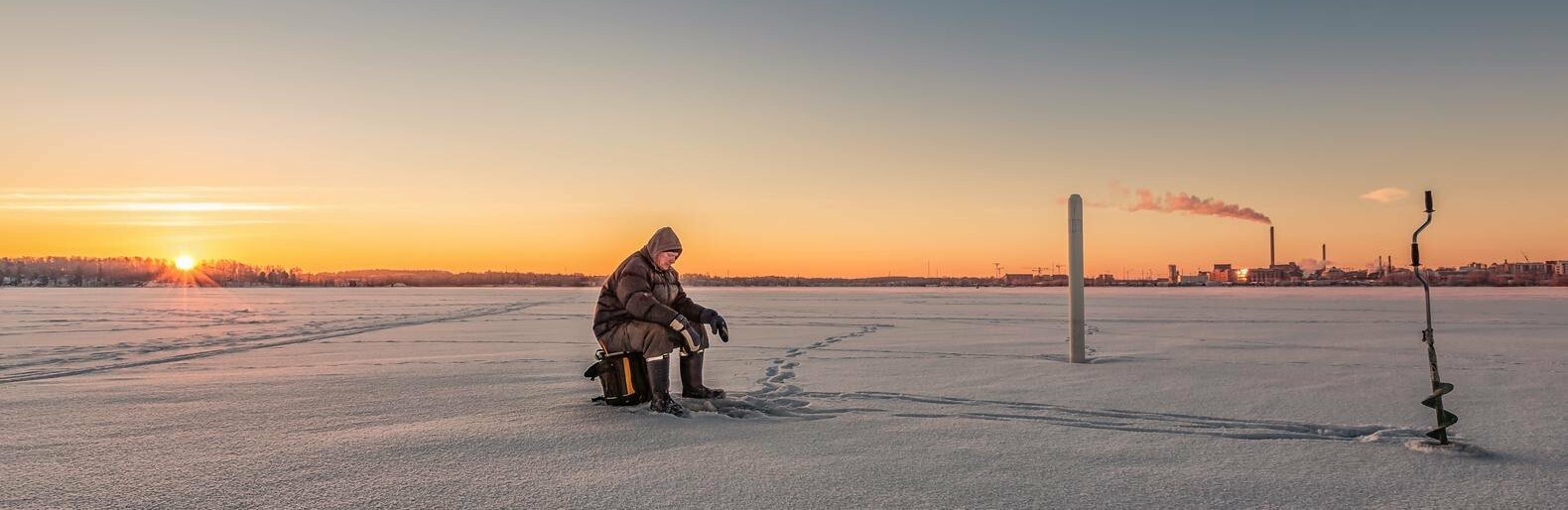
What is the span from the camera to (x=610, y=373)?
5801mm

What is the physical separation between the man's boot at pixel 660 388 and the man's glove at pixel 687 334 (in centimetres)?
19

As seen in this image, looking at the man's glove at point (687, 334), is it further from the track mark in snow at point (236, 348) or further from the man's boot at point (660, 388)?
the track mark in snow at point (236, 348)

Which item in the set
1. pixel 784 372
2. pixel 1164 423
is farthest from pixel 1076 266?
pixel 1164 423

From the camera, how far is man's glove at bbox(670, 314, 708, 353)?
5496 mm

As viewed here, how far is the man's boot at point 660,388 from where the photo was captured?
5535 mm

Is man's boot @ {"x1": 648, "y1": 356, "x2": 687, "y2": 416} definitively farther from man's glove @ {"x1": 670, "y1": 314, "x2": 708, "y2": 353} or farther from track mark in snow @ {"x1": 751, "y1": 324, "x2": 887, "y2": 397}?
track mark in snow @ {"x1": 751, "y1": 324, "x2": 887, "y2": 397}

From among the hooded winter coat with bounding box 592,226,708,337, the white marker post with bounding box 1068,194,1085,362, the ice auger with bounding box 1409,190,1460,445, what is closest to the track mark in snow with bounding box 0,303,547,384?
the hooded winter coat with bounding box 592,226,708,337

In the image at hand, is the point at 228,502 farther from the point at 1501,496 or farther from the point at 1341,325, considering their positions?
the point at 1341,325

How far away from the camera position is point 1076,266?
9273mm

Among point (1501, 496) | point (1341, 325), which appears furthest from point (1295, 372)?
point (1341, 325)

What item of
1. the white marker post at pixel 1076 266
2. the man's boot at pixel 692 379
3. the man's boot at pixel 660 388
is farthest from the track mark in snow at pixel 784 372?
the white marker post at pixel 1076 266

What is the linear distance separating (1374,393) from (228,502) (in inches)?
292

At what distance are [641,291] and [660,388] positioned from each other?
2.14ft

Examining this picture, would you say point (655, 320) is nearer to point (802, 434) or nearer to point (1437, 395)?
point (802, 434)
